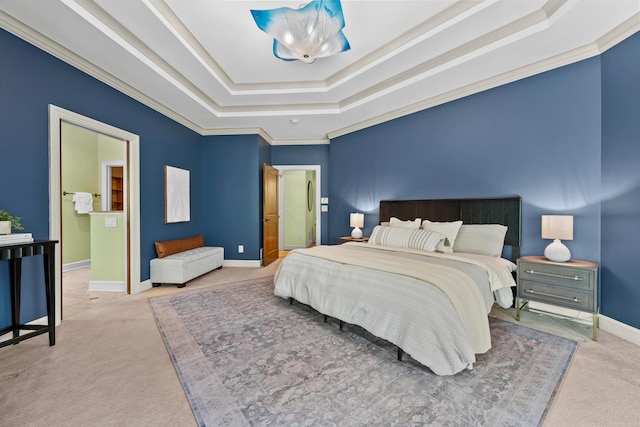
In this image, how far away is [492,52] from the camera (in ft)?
9.18

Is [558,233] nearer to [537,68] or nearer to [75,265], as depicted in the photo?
[537,68]

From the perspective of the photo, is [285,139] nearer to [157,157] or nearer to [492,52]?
[157,157]

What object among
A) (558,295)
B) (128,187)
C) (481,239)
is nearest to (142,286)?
(128,187)

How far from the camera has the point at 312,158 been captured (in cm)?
599

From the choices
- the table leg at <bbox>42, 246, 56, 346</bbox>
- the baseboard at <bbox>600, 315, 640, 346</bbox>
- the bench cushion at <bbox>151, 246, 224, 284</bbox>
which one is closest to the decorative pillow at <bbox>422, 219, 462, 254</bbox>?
the baseboard at <bbox>600, 315, 640, 346</bbox>

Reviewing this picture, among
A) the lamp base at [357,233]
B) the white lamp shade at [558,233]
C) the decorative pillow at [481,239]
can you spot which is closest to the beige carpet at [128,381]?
the white lamp shade at [558,233]

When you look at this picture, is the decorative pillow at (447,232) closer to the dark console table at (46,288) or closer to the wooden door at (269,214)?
the wooden door at (269,214)

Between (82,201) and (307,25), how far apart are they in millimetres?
5467

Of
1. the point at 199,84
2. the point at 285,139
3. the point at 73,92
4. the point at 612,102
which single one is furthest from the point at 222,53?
the point at 612,102

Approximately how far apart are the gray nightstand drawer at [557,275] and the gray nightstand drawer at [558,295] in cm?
4

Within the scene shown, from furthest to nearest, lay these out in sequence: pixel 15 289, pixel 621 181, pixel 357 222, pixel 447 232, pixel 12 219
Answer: pixel 357 222 → pixel 447 232 → pixel 621 181 → pixel 15 289 → pixel 12 219

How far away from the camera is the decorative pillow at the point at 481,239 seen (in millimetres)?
3101

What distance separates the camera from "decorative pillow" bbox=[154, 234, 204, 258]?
411 cm

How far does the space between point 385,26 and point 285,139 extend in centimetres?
360
